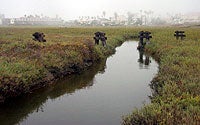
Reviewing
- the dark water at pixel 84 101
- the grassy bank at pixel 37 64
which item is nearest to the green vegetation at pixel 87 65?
the grassy bank at pixel 37 64

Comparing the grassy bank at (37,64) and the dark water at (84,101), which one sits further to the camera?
the grassy bank at (37,64)

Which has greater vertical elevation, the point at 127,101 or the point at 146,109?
the point at 146,109

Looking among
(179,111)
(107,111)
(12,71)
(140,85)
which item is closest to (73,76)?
(140,85)

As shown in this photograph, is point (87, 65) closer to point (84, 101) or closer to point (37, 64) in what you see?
point (37, 64)

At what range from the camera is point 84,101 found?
1622 cm

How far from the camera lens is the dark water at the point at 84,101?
1349 cm

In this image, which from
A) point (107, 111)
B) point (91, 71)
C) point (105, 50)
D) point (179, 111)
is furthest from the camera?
point (105, 50)

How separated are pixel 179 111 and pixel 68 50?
657 inches

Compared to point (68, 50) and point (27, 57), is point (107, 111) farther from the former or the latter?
point (68, 50)

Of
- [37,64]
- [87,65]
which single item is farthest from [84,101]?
[87,65]

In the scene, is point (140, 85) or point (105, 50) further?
point (105, 50)

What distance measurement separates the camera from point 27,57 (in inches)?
859

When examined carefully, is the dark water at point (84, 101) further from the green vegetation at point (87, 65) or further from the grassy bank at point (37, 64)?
the green vegetation at point (87, 65)

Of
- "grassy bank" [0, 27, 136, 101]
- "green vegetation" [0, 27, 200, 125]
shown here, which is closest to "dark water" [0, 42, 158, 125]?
"grassy bank" [0, 27, 136, 101]
